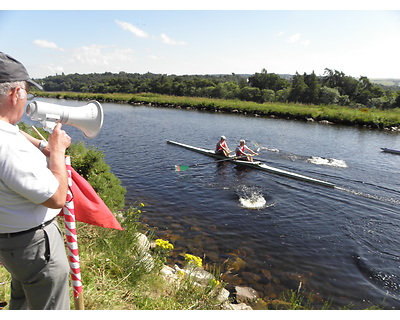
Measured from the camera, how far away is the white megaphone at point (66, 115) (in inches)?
89.0

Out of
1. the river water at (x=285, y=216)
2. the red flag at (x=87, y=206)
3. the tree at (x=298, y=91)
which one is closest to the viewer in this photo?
the red flag at (x=87, y=206)

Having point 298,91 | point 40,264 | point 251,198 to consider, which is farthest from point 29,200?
point 298,91

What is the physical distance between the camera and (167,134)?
2392 centimetres

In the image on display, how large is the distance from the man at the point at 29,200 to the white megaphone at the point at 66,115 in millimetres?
138

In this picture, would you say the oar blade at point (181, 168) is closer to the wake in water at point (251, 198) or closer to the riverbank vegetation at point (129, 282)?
the wake in water at point (251, 198)

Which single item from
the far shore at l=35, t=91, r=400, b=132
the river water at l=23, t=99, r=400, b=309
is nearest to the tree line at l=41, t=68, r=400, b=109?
the far shore at l=35, t=91, r=400, b=132

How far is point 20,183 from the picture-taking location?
1.78 m

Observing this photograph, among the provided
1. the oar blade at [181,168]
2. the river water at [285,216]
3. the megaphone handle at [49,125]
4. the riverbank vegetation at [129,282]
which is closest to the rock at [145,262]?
the riverbank vegetation at [129,282]

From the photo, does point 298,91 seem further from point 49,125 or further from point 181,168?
point 49,125

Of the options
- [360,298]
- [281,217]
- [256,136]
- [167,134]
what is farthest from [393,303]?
[167,134]

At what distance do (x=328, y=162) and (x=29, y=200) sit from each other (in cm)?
1595

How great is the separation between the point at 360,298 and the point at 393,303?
599mm

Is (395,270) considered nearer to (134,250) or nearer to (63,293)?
(134,250)

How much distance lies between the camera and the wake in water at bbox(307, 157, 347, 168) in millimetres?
14978
